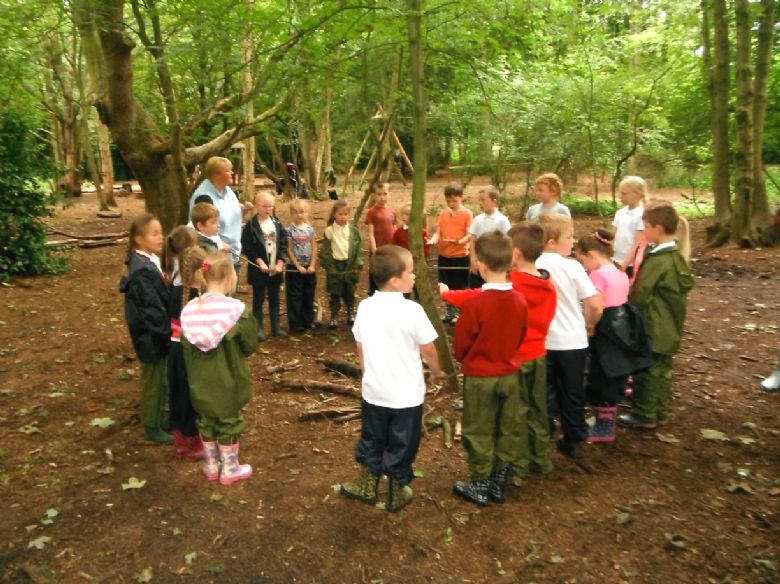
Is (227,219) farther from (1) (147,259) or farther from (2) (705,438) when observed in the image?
(2) (705,438)

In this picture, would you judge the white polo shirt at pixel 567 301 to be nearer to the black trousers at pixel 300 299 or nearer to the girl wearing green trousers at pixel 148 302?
the girl wearing green trousers at pixel 148 302

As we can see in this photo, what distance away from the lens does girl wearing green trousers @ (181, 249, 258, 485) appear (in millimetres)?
3365

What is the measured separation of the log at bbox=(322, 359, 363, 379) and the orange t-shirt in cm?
202

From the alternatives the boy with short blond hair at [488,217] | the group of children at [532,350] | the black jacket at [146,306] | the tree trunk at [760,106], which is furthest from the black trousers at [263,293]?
the tree trunk at [760,106]

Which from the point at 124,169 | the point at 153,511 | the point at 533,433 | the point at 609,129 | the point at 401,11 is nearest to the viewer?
the point at 153,511

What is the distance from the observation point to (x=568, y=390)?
12.5 ft

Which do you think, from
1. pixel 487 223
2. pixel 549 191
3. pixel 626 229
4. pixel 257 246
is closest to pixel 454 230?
pixel 487 223

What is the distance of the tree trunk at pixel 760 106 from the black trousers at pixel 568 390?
373 inches

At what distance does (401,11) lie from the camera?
13.1 ft

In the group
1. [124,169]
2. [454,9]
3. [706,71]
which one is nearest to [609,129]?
[706,71]

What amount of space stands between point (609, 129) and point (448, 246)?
9260 mm

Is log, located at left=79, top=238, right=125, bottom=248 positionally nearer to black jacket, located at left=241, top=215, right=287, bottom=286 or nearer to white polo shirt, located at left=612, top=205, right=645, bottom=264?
black jacket, located at left=241, top=215, right=287, bottom=286

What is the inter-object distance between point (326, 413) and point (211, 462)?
113 centimetres

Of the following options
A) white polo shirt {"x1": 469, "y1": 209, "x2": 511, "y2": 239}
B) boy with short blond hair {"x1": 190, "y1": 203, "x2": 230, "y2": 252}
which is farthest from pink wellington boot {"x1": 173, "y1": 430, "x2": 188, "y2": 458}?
white polo shirt {"x1": 469, "y1": 209, "x2": 511, "y2": 239}
